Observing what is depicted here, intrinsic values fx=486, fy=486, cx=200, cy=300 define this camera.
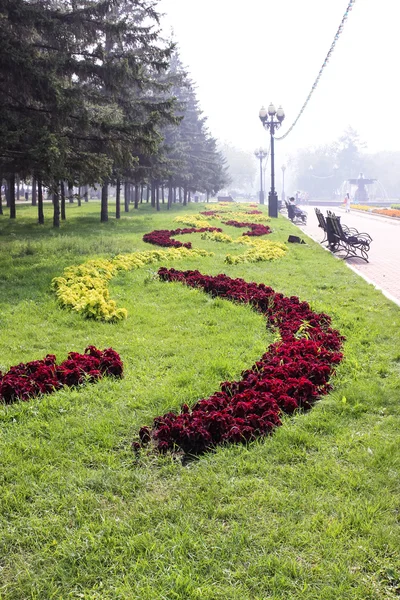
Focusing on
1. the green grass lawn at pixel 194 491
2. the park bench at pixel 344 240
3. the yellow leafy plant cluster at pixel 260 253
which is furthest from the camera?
the park bench at pixel 344 240

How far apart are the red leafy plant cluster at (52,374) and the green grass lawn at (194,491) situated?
5.5 inches

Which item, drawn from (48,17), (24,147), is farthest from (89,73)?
(24,147)

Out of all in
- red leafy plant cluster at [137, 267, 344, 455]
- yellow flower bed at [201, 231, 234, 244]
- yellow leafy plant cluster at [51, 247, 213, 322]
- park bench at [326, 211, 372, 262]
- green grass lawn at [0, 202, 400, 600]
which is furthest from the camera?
yellow flower bed at [201, 231, 234, 244]

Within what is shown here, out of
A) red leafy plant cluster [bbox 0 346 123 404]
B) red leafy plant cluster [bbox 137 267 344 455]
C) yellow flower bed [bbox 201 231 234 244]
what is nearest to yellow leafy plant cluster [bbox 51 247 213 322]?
red leafy plant cluster [bbox 0 346 123 404]

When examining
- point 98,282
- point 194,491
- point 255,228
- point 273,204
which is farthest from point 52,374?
point 273,204

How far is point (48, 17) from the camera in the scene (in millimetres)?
12492

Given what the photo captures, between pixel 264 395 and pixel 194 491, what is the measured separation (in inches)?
51.4

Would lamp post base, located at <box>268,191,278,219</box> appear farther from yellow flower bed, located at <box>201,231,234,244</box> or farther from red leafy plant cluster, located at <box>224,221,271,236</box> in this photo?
yellow flower bed, located at <box>201,231,234,244</box>

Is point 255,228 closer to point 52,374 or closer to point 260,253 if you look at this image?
point 260,253

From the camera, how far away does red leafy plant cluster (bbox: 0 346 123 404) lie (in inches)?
173

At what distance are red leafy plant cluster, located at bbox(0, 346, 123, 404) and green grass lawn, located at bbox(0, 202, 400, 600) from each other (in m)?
0.14

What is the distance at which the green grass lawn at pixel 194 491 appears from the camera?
→ 2459mm

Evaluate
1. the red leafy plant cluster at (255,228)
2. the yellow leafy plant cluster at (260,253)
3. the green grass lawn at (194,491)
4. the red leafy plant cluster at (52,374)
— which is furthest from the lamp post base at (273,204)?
the red leafy plant cluster at (52,374)

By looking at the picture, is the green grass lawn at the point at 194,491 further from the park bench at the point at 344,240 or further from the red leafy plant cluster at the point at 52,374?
the park bench at the point at 344,240
